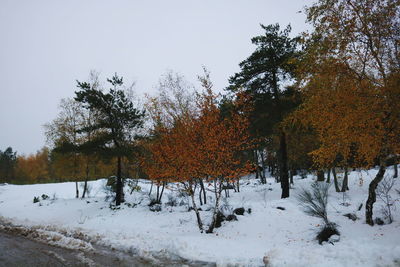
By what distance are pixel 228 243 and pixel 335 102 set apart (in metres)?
6.80

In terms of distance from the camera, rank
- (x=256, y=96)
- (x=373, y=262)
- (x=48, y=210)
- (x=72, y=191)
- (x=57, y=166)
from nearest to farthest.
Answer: (x=373, y=262) → (x=256, y=96) → (x=48, y=210) → (x=57, y=166) → (x=72, y=191)

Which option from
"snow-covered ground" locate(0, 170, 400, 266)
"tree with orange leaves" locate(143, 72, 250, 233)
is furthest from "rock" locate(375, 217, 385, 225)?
"tree with orange leaves" locate(143, 72, 250, 233)

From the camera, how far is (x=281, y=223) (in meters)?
11.6

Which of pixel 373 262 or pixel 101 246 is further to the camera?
pixel 101 246

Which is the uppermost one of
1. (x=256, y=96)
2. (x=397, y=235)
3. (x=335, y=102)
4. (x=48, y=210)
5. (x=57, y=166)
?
(x=256, y=96)

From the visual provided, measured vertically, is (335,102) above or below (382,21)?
below

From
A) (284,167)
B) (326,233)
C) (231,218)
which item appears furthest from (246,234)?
(284,167)

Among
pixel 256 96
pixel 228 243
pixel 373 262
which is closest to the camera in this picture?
pixel 373 262

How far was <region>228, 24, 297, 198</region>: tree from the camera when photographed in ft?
52.7

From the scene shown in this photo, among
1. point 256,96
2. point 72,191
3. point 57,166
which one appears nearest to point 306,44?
point 256,96

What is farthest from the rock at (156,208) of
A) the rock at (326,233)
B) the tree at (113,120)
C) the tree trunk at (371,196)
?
the tree trunk at (371,196)

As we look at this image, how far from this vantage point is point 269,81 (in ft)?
55.4

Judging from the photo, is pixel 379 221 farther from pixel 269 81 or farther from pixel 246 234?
pixel 269 81

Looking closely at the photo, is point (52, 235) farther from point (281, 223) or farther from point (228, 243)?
point (281, 223)
